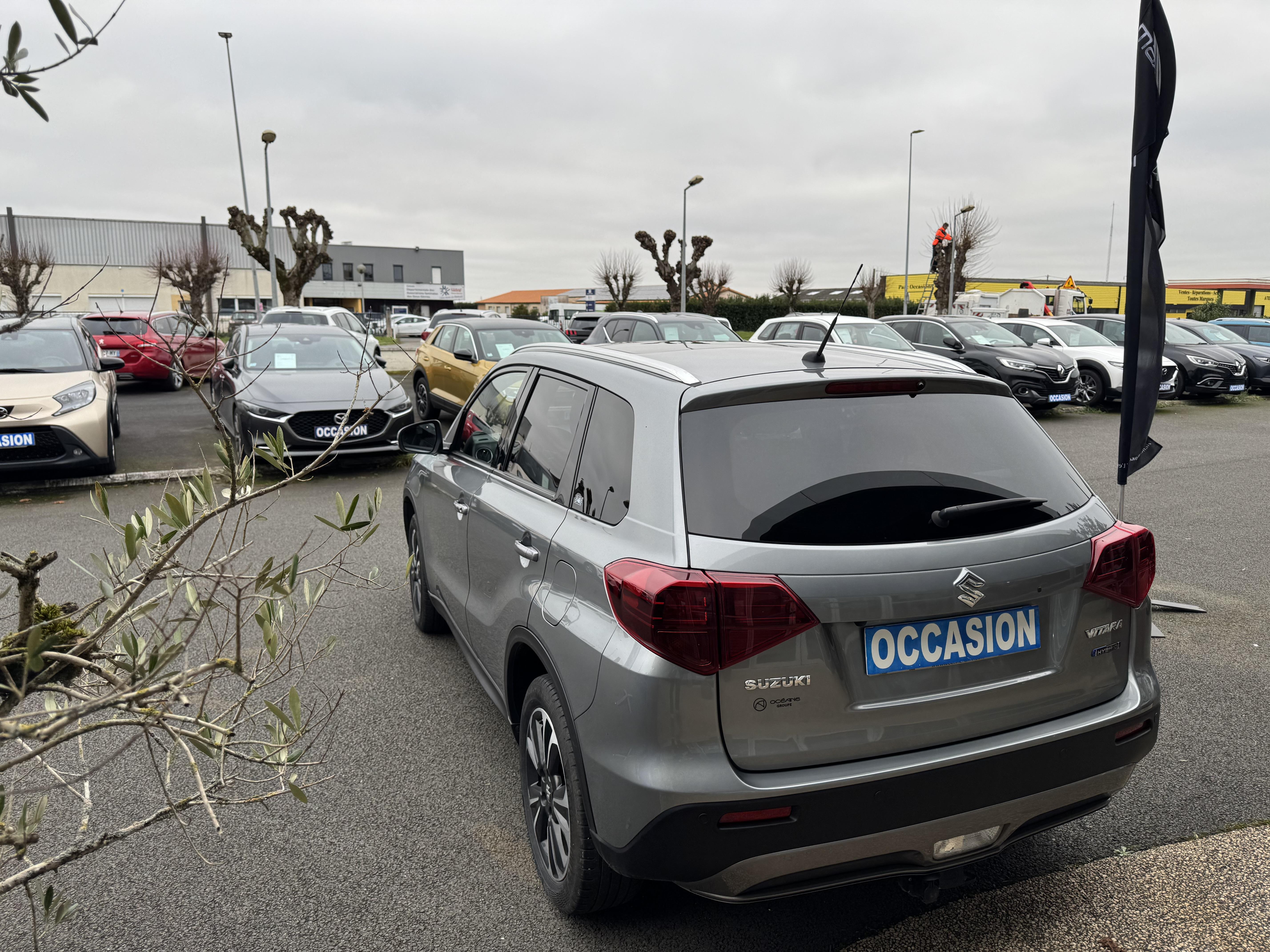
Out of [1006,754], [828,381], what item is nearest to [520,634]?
[828,381]

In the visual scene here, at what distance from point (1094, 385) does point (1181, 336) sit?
15.5ft

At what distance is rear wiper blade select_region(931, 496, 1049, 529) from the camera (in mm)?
2350

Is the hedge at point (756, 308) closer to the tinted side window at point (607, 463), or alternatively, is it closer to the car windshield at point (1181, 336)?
the car windshield at point (1181, 336)

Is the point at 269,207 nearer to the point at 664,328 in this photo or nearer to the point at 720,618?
the point at 664,328

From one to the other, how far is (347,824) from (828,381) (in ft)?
7.45

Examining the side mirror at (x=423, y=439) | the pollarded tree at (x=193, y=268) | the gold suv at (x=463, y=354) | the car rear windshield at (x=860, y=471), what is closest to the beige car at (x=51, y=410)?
the gold suv at (x=463, y=354)

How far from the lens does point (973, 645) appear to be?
2293mm

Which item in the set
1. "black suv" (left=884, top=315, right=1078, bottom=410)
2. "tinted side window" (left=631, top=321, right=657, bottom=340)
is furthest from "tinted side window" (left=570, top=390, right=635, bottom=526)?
"black suv" (left=884, top=315, right=1078, bottom=410)

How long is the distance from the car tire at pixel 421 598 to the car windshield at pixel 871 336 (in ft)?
35.7

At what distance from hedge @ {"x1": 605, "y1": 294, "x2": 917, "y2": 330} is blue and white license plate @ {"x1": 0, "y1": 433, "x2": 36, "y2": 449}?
151 feet

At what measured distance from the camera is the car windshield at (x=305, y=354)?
10.7 metres

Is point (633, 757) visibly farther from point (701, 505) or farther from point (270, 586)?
point (270, 586)

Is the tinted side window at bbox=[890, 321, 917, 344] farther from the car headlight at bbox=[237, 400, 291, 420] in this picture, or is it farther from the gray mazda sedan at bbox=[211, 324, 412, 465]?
the car headlight at bbox=[237, 400, 291, 420]

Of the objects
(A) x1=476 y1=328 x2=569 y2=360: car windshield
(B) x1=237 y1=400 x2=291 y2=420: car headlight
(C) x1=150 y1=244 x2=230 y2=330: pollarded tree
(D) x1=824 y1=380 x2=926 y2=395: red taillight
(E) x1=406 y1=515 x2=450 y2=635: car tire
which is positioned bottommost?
(E) x1=406 y1=515 x2=450 y2=635: car tire
